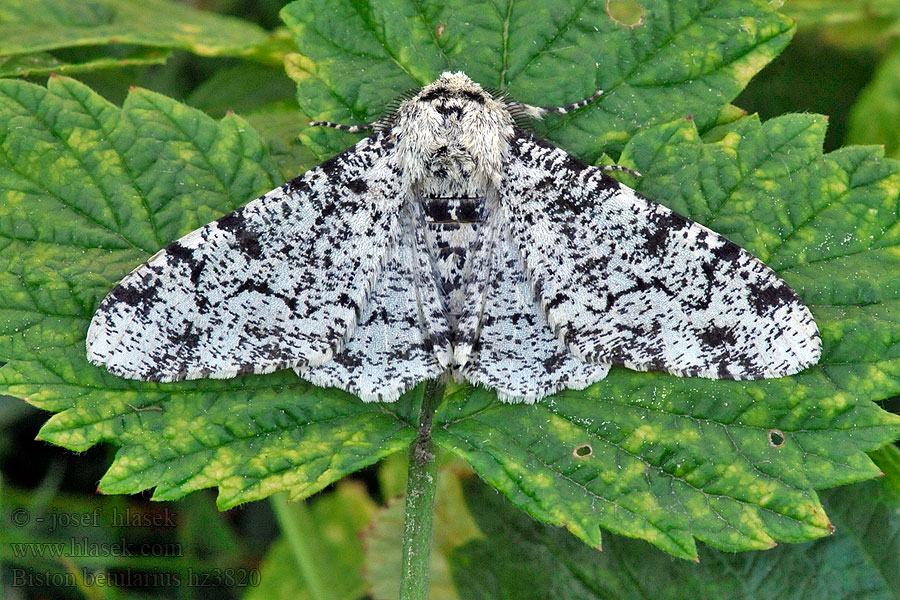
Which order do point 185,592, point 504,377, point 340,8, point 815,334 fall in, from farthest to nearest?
point 185,592
point 340,8
point 504,377
point 815,334

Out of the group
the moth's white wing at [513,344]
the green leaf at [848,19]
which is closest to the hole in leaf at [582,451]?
the moth's white wing at [513,344]

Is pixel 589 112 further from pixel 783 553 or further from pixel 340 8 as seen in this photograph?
pixel 783 553

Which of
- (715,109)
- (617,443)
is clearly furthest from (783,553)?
(715,109)

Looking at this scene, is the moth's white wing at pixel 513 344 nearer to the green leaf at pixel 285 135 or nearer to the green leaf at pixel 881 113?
the green leaf at pixel 285 135

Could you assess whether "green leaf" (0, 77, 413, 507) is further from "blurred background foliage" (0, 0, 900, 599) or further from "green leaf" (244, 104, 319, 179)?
"blurred background foliage" (0, 0, 900, 599)

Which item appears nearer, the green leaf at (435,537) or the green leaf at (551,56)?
the green leaf at (551,56)

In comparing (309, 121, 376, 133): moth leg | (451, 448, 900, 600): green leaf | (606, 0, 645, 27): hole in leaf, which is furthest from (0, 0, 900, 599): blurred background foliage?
(606, 0, 645, 27): hole in leaf
